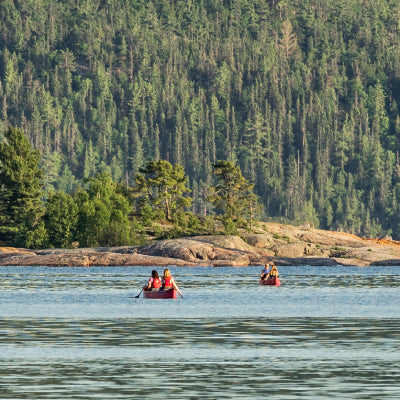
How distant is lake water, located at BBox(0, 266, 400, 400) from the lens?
34.2 metres

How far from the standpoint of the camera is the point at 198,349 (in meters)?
45.9

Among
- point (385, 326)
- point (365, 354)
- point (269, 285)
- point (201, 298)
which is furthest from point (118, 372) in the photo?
point (269, 285)

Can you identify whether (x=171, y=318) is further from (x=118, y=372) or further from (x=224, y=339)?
(x=118, y=372)

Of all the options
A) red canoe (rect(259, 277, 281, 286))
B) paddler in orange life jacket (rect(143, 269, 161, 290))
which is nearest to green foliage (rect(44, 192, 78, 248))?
red canoe (rect(259, 277, 281, 286))

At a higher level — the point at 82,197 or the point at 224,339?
the point at 82,197

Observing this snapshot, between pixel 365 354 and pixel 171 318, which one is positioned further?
pixel 171 318

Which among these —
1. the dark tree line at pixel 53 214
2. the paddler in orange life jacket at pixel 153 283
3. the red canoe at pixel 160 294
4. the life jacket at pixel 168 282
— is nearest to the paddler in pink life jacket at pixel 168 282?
the life jacket at pixel 168 282

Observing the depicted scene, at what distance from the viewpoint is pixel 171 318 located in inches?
2571

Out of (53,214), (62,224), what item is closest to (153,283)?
(62,224)

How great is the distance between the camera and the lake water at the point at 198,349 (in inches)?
1345

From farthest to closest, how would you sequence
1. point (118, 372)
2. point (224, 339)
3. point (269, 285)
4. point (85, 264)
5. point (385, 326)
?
1. point (85, 264)
2. point (269, 285)
3. point (385, 326)
4. point (224, 339)
5. point (118, 372)

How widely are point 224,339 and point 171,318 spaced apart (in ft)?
48.6

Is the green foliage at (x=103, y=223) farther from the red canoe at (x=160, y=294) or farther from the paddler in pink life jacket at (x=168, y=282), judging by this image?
the red canoe at (x=160, y=294)

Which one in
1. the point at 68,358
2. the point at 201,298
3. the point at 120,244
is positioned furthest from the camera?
the point at 120,244
